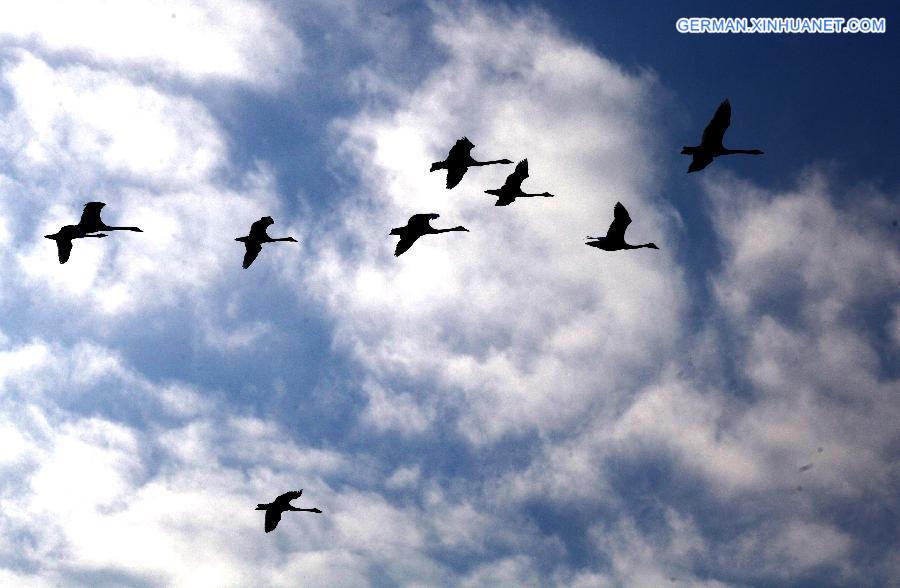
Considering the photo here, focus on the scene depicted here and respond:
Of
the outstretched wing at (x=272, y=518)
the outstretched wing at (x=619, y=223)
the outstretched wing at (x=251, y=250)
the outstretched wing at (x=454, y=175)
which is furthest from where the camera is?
the outstretched wing at (x=251, y=250)

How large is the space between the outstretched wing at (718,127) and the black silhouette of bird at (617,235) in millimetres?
4367

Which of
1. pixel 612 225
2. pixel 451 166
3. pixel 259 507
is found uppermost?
pixel 451 166

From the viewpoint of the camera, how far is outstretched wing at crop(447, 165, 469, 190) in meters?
42.7

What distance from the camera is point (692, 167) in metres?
39.0

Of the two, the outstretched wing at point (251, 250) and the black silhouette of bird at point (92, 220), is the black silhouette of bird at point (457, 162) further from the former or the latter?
the black silhouette of bird at point (92, 220)

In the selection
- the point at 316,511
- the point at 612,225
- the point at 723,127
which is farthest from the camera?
the point at 316,511

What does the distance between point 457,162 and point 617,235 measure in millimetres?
7532

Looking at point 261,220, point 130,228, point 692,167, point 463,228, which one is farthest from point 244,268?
point 692,167

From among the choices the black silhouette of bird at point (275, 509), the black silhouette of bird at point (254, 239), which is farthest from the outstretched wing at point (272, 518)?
the black silhouette of bird at point (254, 239)

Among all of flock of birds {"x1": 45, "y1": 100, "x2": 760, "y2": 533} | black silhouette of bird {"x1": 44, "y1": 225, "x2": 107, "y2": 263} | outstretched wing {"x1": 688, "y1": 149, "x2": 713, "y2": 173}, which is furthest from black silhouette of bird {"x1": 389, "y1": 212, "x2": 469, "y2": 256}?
black silhouette of bird {"x1": 44, "y1": 225, "x2": 107, "y2": 263}

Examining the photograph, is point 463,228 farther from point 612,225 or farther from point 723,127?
point 723,127

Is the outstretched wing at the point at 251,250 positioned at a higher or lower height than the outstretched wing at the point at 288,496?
higher

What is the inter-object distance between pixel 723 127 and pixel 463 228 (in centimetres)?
1392

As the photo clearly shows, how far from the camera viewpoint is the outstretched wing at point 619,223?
40.9 metres
